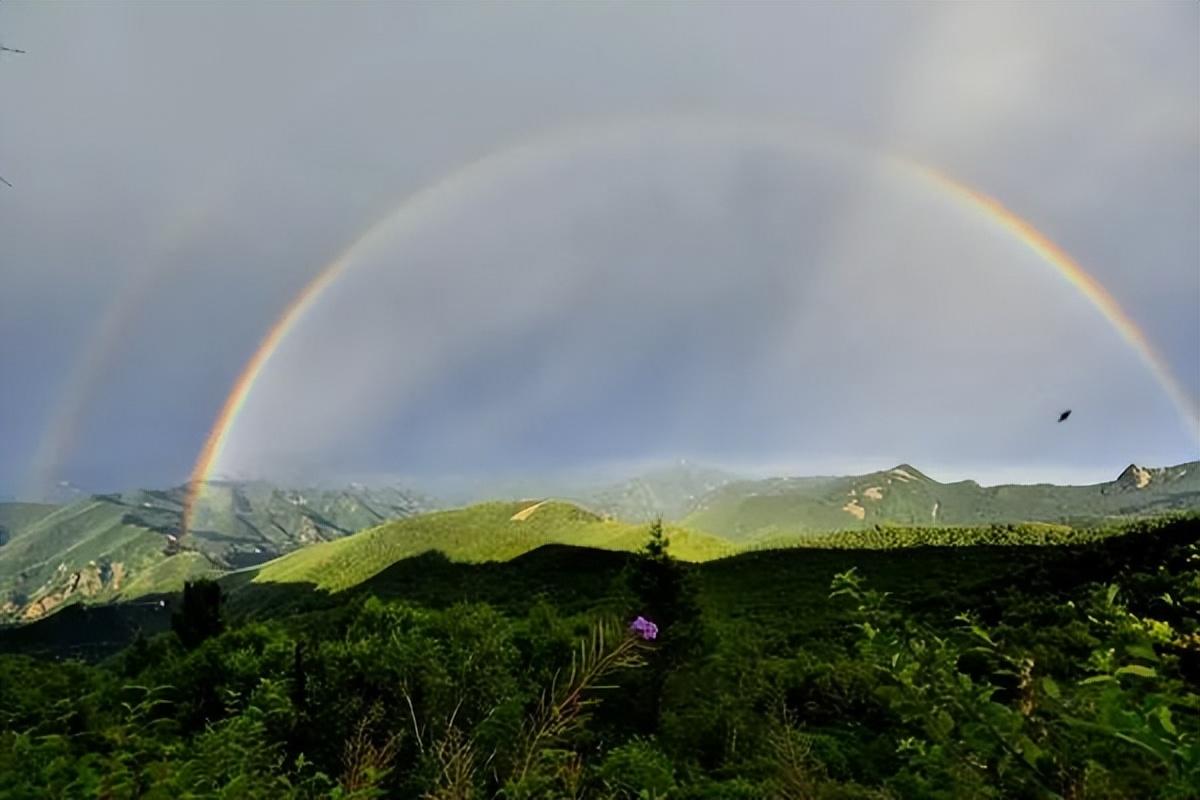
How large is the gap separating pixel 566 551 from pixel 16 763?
16220 cm

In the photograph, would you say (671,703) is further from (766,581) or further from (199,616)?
(766,581)

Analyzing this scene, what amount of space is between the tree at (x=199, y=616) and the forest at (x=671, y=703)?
13.4 inches

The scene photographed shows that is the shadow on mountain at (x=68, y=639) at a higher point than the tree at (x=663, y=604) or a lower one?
lower

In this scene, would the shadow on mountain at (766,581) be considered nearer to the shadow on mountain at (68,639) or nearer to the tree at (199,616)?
the shadow on mountain at (68,639)

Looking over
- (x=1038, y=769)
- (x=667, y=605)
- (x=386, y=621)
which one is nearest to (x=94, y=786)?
(x=1038, y=769)

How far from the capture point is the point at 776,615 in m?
86.1

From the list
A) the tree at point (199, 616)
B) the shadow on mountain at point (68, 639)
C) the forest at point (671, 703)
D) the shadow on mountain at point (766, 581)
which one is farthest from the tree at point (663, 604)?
the shadow on mountain at point (68, 639)

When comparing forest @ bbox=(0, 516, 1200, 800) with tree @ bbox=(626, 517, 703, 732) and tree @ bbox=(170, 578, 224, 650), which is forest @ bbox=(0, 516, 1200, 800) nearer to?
tree @ bbox=(626, 517, 703, 732)

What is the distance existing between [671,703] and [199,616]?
57731 mm

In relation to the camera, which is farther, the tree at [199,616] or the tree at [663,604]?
the tree at [199,616]

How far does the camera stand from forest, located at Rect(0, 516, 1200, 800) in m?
2.59

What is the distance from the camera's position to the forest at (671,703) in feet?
8.49

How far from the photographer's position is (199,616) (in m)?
74.6

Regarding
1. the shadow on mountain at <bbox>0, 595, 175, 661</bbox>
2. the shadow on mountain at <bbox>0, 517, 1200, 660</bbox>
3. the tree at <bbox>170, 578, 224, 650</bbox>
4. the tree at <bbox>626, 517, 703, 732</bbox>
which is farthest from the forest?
the shadow on mountain at <bbox>0, 595, 175, 661</bbox>
